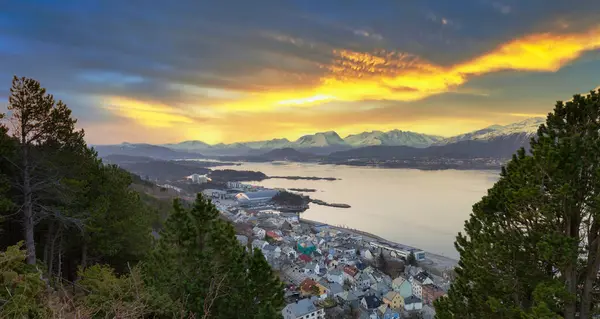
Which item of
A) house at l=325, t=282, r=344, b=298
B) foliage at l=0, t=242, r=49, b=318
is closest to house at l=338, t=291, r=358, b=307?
house at l=325, t=282, r=344, b=298

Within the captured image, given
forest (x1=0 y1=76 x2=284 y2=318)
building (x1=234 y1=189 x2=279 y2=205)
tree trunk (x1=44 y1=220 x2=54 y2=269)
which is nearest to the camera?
forest (x1=0 y1=76 x2=284 y2=318)

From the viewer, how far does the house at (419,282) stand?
1939 centimetres

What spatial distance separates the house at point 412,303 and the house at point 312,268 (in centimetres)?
652

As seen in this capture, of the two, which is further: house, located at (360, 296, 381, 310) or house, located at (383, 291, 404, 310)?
house, located at (383, 291, 404, 310)

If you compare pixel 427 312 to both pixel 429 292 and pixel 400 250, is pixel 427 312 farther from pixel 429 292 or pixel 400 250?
pixel 400 250

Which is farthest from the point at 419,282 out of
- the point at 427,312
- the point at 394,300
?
the point at 394,300

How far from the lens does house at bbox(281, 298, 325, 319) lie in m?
14.8

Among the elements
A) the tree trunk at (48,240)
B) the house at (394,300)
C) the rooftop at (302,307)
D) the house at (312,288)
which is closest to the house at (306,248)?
the house at (312,288)

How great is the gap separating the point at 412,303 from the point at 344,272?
5.64 metres

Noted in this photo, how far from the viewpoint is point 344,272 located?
2275 cm

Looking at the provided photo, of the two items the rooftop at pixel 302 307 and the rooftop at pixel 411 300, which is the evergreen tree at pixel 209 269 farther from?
the rooftop at pixel 411 300

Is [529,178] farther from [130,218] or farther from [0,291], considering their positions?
[130,218]

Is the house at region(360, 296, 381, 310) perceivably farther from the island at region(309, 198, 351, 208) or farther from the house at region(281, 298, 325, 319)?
the island at region(309, 198, 351, 208)

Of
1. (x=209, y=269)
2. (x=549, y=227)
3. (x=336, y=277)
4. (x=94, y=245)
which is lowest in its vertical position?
(x=336, y=277)
